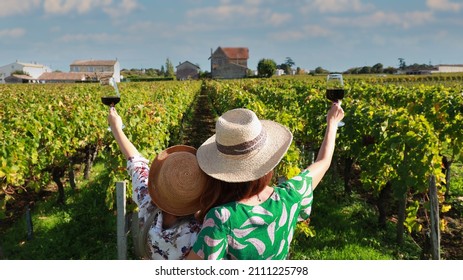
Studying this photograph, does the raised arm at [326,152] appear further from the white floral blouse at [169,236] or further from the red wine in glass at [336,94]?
the white floral blouse at [169,236]

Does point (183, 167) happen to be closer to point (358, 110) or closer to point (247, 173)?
point (247, 173)

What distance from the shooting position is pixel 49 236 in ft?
19.1

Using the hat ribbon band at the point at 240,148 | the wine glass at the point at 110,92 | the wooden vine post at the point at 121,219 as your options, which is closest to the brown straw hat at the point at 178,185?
the hat ribbon band at the point at 240,148

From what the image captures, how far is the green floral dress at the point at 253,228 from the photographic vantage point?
1.57 m

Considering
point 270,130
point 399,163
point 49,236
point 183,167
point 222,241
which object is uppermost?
point 270,130

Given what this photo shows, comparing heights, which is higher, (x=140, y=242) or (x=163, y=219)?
(x=163, y=219)

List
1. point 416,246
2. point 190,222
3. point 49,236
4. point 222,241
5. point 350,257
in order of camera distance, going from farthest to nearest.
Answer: point 49,236 → point 416,246 → point 350,257 → point 190,222 → point 222,241

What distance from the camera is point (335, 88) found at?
2615 mm

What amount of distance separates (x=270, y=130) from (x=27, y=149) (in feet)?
15.0

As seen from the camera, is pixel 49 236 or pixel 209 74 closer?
pixel 49 236

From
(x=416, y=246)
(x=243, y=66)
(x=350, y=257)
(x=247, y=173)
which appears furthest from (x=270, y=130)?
(x=243, y=66)

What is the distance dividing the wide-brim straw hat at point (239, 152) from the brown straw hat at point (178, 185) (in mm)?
67

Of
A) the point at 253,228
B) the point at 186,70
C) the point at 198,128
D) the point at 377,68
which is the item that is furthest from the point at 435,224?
the point at 186,70

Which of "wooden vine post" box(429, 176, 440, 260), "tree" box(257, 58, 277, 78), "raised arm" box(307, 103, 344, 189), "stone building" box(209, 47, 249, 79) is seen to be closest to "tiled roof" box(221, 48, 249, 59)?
"stone building" box(209, 47, 249, 79)
